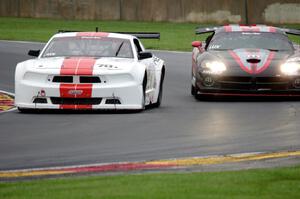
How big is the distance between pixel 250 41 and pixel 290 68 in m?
1.52

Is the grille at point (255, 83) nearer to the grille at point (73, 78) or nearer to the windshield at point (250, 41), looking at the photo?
the windshield at point (250, 41)

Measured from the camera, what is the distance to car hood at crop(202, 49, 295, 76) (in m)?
19.7

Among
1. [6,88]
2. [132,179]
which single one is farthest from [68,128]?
[6,88]

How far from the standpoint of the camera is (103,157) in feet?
39.7

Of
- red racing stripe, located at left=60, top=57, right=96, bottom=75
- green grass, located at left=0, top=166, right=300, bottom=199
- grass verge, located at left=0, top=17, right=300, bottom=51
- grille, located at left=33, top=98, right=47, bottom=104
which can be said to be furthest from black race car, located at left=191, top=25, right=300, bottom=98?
grass verge, located at left=0, top=17, right=300, bottom=51

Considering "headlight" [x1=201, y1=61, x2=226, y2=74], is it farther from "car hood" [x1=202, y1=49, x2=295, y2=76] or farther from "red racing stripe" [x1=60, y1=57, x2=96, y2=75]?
"red racing stripe" [x1=60, y1=57, x2=96, y2=75]

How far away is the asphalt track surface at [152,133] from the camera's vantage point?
40.5ft

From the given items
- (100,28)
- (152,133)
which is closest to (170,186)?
(152,133)

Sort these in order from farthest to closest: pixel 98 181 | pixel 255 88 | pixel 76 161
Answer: pixel 255 88 → pixel 76 161 → pixel 98 181

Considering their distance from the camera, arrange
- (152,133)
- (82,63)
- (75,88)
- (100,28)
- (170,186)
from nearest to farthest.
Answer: (170,186) → (152,133) → (75,88) → (82,63) → (100,28)

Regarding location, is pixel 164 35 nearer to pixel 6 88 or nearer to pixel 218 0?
pixel 218 0

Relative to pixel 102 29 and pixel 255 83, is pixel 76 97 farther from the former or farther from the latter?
pixel 102 29

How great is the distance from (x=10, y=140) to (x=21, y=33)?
2783 cm

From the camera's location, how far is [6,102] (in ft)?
64.1
